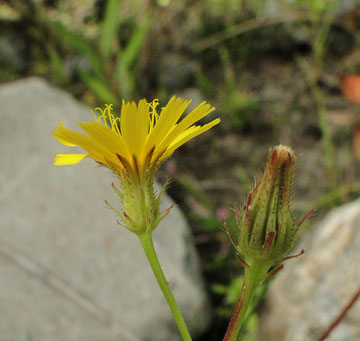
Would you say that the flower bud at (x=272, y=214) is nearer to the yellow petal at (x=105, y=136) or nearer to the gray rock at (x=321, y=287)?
the yellow petal at (x=105, y=136)

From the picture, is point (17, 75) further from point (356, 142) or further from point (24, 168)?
point (356, 142)

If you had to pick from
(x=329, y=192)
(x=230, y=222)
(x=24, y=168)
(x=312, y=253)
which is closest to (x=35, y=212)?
(x=24, y=168)

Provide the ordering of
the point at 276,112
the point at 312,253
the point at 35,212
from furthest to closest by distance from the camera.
A: the point at 276,112 → the point at 35,212 → the point at 312,253

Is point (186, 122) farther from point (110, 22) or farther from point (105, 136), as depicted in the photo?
point (110, 22)

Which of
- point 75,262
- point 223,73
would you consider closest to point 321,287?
point 75,262

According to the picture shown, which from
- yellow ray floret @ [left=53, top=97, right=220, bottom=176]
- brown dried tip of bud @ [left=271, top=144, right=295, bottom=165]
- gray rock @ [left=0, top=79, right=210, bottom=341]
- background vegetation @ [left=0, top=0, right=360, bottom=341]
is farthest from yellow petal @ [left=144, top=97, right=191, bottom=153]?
background vegetation @ [left=0, top=0, right=360, bottom=341]

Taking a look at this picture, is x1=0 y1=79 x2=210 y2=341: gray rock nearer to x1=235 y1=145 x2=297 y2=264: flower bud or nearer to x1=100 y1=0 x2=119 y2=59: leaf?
x1=100 y1=0 x2=119 y2=59: leaf
